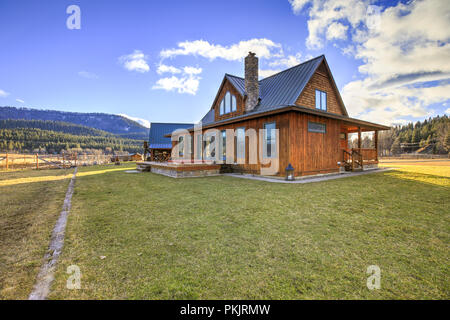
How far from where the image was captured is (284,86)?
1220 cm

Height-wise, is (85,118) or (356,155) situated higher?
(85,118)

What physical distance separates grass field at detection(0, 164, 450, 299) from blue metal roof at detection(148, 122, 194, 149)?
22.9 metres

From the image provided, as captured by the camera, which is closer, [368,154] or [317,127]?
[317,127]

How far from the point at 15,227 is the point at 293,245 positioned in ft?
16.5

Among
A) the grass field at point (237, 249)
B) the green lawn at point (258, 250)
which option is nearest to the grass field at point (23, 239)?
the grass field at point (237, 249)

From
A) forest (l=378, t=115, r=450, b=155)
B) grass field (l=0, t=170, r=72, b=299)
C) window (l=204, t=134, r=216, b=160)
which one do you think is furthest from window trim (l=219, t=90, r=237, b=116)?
forest (l=378, t=115, r=450, b=155)

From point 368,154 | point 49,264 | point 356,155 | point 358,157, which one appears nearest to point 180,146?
point 356,155

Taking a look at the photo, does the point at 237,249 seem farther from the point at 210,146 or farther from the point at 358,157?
the point at 358,157

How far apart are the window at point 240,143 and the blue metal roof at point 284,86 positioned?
114cm

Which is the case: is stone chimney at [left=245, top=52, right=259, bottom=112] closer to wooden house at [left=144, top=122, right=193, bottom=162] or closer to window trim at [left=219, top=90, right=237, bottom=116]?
window trim at [left=219, top=90, right=237, bottom=116]

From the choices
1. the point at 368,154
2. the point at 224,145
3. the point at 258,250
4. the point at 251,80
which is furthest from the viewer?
the point at 368,154

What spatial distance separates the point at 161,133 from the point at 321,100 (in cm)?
2270

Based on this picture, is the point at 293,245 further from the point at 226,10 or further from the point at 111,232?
the point at 226,10

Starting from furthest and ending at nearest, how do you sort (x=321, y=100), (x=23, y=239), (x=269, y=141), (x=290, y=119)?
(x=321, y=100)
(x=269, y=141)
(x=290, y=119)
(x=23, y=239)
